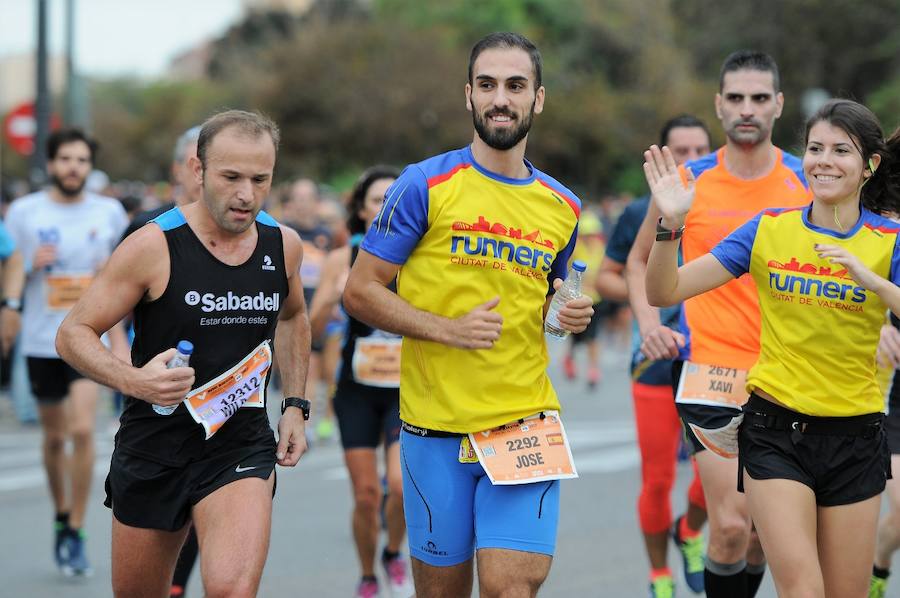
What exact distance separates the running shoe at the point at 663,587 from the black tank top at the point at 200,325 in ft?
9.17

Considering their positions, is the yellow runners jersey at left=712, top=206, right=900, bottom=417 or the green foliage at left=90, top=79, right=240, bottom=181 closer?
the yellow runners jersey at left=712, top=206, right=900, bottom=417

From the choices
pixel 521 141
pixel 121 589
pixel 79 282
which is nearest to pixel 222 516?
pixel 121 589

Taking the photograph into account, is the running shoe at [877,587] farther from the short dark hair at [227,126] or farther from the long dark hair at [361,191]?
the short dark hair at [227,126]

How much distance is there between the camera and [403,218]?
16.3ft

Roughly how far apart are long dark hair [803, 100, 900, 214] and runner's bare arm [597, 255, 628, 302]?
87.1 inches

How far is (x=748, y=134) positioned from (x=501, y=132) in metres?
1.88

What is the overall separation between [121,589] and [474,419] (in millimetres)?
1417

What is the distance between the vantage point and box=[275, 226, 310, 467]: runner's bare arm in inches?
209

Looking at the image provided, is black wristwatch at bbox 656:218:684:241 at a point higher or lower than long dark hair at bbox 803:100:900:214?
lower

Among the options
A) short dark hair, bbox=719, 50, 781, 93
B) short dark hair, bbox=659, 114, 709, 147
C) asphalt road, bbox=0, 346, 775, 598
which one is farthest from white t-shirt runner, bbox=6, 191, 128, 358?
short dark hair, bbox=719, 50, 781, 93

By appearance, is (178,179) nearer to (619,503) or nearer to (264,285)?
(264,285)

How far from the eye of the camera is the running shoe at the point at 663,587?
7195 millimetres

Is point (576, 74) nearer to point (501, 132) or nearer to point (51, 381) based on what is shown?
point (51, 381)

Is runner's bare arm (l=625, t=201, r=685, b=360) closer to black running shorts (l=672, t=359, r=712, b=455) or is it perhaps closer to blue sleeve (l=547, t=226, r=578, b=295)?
black running shorts (l=672, t=359, r=712, b=455)
